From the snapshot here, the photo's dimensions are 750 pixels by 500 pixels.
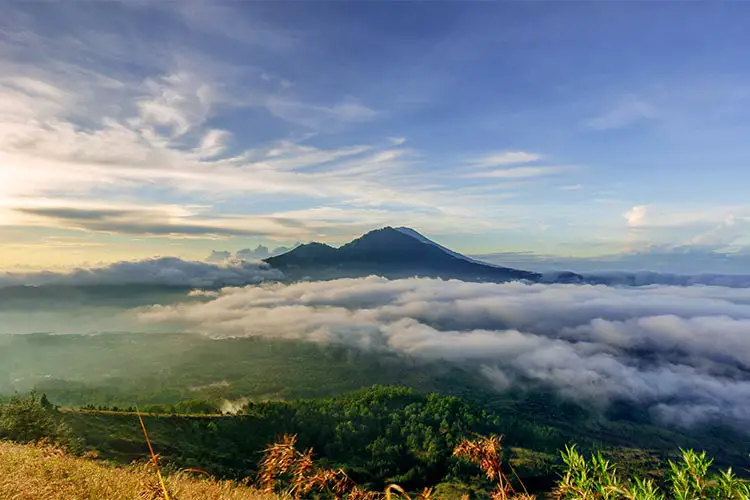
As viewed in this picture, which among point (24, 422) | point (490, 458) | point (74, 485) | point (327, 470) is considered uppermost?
→ point (490, 458)

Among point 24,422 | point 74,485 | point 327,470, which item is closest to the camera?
point 327,470

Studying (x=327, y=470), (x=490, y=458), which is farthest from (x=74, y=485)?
(x=490, y=458)

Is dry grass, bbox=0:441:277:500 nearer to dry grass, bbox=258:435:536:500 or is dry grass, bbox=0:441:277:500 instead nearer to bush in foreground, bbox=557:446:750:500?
dry grass, bbox=258:435:536:500

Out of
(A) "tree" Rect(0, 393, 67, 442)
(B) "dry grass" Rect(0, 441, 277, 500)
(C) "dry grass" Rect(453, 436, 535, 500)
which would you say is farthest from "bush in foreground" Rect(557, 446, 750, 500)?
(A) "tree" Rect(0, 393, 67, 442)

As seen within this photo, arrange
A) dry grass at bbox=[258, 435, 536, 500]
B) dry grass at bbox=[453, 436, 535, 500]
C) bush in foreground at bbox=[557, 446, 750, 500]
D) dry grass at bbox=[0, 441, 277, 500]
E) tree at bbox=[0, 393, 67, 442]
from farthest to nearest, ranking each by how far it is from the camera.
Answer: tree at bbox=[0, 393, 67, 442], dry grass at bbox=[0, 441, 277, 500], bush in foreground at bbox=[557, 446, 750, 500], dry grass at bbox=[453, 436, 535, 500], dry grass at bbox=[258, 435, 536, 500]

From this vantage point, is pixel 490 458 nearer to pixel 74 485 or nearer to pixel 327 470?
pixel 327 470

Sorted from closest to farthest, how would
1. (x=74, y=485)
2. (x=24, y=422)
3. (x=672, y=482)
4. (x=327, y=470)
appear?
(x=327, y=470)
(x=672, y=482)
(x=74, y=485)
(x=24, y=422)

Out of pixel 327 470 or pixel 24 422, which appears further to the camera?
pixel 24 422

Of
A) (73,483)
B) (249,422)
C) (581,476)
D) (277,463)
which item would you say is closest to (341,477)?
(277,463)

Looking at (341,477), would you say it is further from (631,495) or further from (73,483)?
(73,483)

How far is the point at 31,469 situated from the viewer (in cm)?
1145

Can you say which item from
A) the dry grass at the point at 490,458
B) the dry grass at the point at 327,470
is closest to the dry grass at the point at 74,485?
the dry grass at the point at 327,470

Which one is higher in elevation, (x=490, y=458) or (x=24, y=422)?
(x=490, y=458)

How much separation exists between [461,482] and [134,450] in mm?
124895
